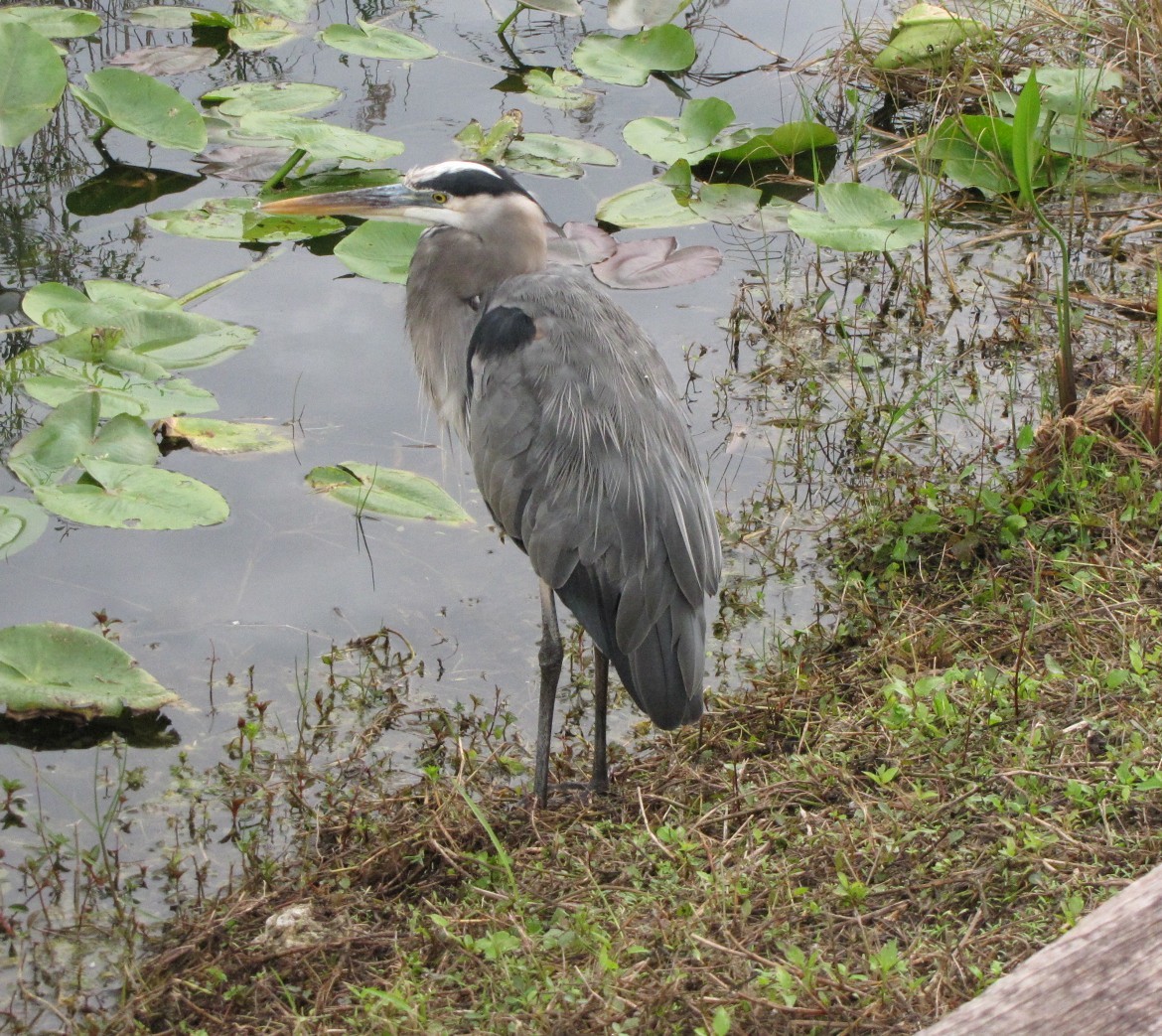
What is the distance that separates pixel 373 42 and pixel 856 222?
2555 mm

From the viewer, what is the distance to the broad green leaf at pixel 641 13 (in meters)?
6.99

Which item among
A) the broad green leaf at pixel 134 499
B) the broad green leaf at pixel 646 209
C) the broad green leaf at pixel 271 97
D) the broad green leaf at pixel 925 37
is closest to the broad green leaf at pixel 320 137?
the broad green leaf at pixel 271 97

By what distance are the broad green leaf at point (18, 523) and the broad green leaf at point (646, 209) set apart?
8.71ft

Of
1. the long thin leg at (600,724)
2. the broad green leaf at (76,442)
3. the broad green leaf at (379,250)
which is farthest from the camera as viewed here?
the broad green leaf at (379,250)

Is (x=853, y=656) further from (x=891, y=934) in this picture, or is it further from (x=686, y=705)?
(x=891, y=934)

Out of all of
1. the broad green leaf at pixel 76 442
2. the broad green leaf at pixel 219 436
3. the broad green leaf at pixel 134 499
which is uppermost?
the broad green leaf at pixel 76 442

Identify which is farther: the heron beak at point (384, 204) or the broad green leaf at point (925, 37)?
the broad green leaf at point (925, 37)

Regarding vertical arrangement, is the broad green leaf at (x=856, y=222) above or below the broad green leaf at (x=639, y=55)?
below

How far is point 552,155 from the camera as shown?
6.11 m

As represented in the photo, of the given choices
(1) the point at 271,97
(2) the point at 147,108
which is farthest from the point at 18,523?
(1) the point at 271,97

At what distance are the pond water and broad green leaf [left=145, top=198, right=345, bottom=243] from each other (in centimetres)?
11

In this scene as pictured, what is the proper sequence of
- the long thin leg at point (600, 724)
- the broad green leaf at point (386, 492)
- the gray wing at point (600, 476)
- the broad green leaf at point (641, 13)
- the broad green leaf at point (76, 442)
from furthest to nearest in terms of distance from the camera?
the broad green leaf at point (641, 13)
the broad green leaf at point (386, 492)
the broad green leaf at point (76, 442)
the long thin leg at point (600, 724)
the gray wing at point (600, 476)

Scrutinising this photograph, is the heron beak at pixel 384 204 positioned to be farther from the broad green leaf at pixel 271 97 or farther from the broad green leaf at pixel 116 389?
the broad green leaf at pixel 271 97

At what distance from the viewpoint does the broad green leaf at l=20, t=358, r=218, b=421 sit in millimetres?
4477
